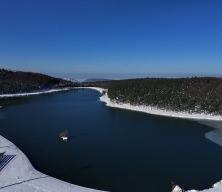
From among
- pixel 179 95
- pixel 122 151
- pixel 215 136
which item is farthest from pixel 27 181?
pixel 179 95

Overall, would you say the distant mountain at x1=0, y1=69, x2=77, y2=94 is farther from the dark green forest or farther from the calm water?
the calm water

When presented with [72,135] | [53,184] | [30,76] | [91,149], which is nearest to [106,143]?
[91,149]

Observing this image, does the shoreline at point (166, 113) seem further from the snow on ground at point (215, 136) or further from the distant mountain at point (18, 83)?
the distant mountain at point (18, 83)

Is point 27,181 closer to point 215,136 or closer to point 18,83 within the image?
point 215,136

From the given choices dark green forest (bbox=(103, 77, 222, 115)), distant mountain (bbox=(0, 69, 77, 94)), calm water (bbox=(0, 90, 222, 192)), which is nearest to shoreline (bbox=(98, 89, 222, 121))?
dark green forest (bbox=(103, 77, 222, 115))

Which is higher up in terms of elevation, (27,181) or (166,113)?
(27,181)
